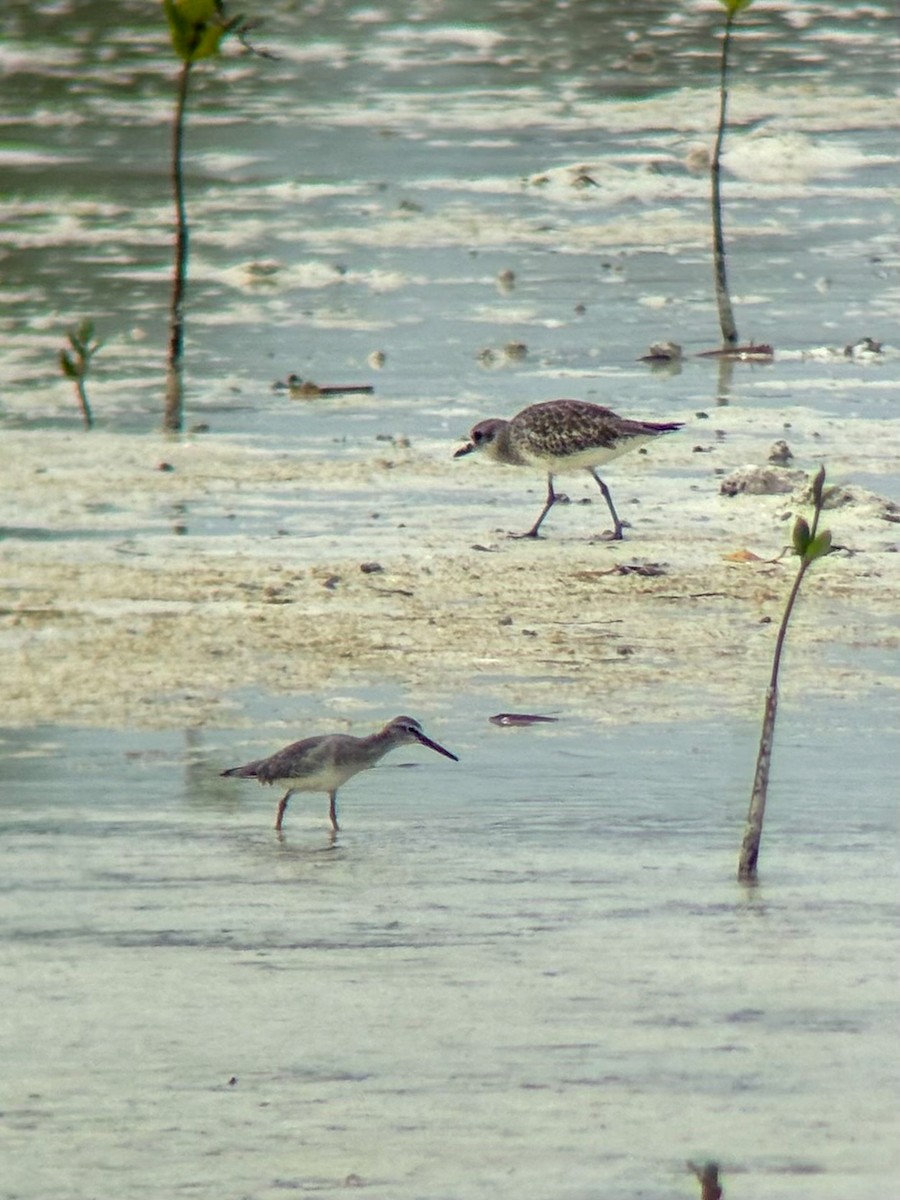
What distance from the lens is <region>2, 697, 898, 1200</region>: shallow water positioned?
5.98 m

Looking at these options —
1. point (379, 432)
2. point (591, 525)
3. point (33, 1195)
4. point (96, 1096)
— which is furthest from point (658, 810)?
point (379, 432)

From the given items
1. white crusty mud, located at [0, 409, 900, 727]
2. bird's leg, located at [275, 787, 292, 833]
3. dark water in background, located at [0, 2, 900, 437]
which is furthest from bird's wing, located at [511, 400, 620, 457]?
→ bird's leg, located at [275, 787, 292, 833]

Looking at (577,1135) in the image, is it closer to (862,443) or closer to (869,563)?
(869,563)

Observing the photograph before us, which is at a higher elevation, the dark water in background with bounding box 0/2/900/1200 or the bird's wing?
the dark water in background with bounding box 0/2/900/1200

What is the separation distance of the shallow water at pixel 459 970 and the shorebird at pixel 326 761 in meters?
0.16

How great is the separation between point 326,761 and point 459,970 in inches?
53.6

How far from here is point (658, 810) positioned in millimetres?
8539

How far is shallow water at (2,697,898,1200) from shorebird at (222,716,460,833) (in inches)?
6.1

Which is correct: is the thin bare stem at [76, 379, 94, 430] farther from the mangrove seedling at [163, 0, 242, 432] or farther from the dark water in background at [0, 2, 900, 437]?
the mangrove seedling at [163, 0, 242, 432]

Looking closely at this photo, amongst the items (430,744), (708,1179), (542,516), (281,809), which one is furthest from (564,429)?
(708,1179)

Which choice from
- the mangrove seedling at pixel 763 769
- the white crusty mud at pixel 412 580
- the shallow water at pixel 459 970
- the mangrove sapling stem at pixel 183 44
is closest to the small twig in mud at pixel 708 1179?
the shallow water at pixel 459 970

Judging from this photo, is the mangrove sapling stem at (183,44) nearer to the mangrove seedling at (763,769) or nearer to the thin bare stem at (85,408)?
the thin bare stem at (85,408)

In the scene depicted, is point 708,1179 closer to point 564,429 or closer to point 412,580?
point 412,580

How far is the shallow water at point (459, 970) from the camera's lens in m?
5.98
